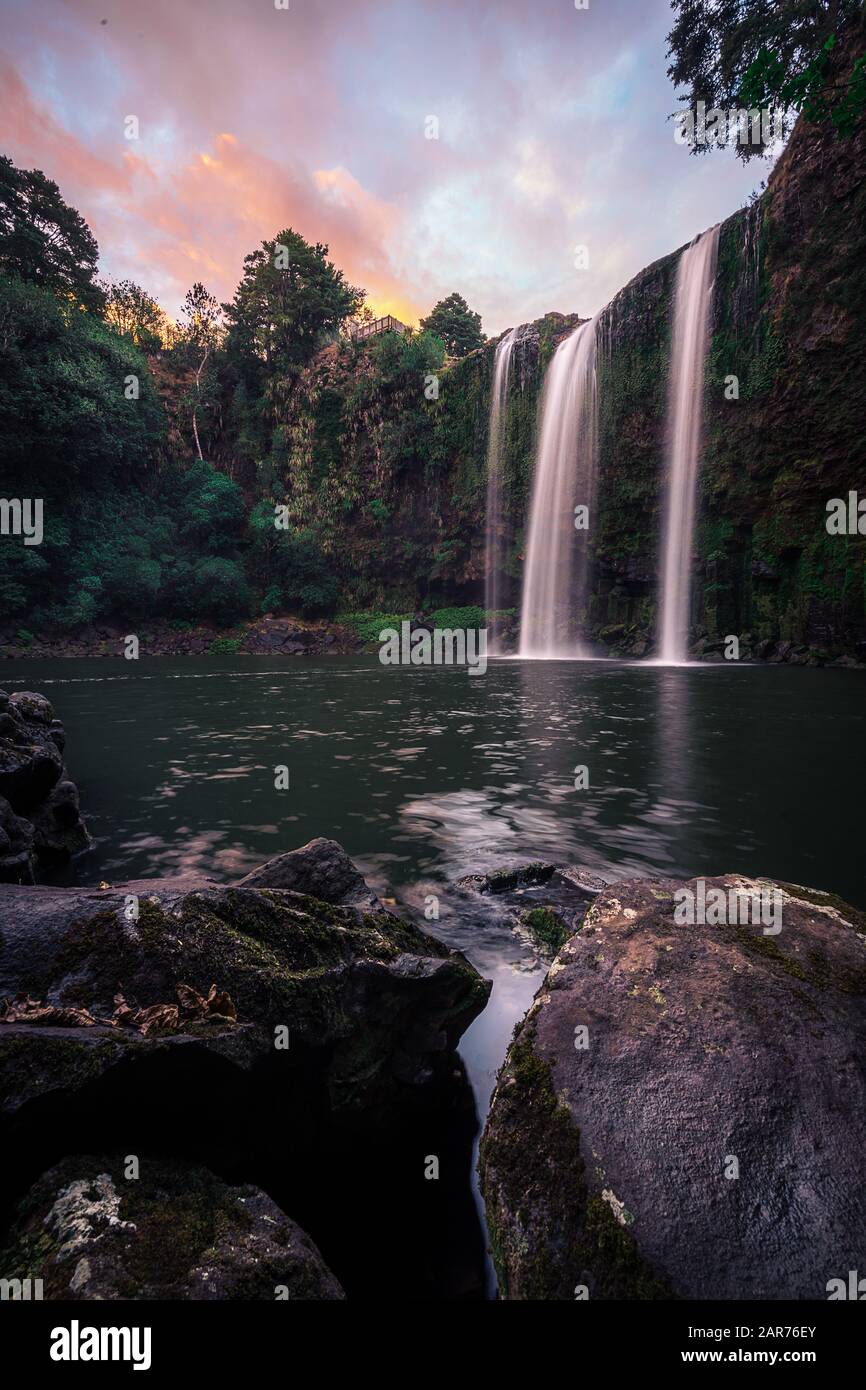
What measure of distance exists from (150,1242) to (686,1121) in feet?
5.57

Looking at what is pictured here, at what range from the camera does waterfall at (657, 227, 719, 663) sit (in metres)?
28.9

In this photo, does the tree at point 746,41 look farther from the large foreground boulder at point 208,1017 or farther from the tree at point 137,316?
the tree at point 137,316

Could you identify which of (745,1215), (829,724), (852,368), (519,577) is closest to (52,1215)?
(745,1215)

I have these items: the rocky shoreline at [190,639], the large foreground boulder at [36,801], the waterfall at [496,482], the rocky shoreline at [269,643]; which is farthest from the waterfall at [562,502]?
the large foreground boulder at [36,801]

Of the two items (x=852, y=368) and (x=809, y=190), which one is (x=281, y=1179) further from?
(x=809, y=190)

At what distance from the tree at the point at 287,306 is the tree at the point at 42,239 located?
10.5m

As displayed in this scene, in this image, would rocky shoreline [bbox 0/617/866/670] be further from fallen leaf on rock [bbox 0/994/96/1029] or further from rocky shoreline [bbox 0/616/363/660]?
fallen leaf on rock [bbox 0/994/96/1029]

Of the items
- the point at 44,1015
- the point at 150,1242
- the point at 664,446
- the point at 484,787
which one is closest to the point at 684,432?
the point at 664,446

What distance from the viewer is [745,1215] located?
1808 mm

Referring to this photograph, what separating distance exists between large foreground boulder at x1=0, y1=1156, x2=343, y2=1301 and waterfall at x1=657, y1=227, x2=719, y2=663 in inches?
1209

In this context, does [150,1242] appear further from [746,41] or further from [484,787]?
[746,41]

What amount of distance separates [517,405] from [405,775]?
117 feet

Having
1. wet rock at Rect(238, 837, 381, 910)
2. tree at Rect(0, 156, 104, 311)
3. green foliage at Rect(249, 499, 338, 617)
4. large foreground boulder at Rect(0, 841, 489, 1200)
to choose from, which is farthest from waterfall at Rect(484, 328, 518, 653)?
large foreground boulder at Rect(0, 841, 489, 1200)

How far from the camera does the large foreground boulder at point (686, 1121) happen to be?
1.75 metres
